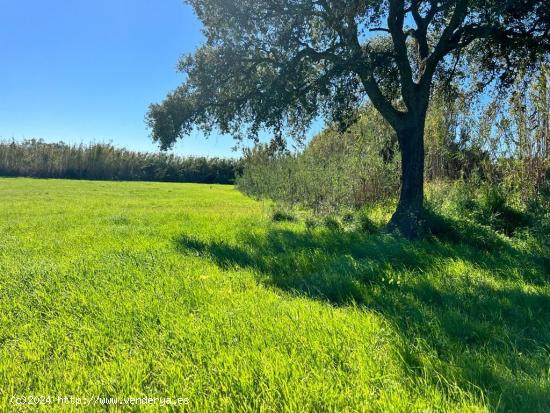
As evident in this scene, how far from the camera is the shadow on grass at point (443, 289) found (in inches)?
93.1

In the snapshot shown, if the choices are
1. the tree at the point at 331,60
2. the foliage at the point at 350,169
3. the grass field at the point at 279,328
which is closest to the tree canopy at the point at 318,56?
the tree at the point at 331,60

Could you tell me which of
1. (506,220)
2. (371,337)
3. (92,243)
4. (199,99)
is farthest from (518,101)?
(92,243)

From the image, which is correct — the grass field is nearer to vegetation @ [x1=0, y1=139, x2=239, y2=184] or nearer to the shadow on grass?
the shadow on grass

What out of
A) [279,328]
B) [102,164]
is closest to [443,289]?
[279,328]

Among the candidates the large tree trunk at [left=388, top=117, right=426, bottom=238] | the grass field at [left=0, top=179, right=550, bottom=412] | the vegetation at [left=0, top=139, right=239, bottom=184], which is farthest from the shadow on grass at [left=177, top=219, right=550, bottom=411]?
the vegetation at [left=0, top=139, right=239, bottom=184]

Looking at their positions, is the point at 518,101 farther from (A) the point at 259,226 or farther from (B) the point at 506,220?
A: (A) the point at 259,226

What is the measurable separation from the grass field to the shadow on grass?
0.02 metres

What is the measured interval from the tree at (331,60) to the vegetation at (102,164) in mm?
26776

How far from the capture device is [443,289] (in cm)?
396

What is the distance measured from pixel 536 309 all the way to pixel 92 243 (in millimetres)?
6487

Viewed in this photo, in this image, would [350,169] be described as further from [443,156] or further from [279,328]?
[279,328]

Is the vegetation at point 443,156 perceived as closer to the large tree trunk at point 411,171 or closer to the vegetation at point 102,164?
the large tree trunk at point 411,171

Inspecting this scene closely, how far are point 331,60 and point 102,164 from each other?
44463mm

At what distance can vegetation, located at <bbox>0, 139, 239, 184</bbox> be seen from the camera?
41.0 m
